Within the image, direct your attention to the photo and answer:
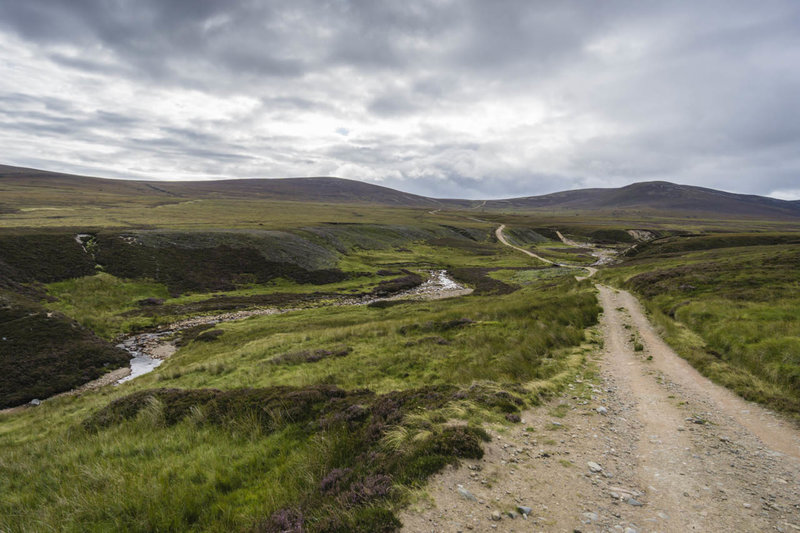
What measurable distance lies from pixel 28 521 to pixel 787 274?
46.4m

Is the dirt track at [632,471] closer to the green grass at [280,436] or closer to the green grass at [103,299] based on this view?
the green grass at [280,436]

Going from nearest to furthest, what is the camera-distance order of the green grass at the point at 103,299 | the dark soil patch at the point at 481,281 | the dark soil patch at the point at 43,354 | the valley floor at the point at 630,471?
the valley floor at the point at 630,471 → the dark soil patch at the point at 43,354 → the green grass at the point at 103,299 → the dark soil patch at the point at 481,281

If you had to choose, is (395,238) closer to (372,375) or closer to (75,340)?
(75,340)

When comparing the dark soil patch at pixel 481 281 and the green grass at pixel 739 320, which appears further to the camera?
the dark soil patch at pixel 481 281

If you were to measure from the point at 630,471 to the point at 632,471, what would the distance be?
5 centimetres

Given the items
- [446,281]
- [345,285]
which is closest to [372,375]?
[345,285]

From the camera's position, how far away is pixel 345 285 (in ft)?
216

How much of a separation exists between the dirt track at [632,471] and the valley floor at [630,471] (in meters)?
0.02

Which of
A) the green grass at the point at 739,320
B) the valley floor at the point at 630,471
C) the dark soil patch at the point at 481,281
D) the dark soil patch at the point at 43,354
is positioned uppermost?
the green grass at the point at 739,320

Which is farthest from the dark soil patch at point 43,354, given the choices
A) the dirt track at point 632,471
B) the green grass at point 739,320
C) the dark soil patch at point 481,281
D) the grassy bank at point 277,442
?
the dark soil patch at point 481,281

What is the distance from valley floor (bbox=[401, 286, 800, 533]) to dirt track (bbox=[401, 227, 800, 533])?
23 millimetres

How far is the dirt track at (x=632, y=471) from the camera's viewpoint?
18.6 ft

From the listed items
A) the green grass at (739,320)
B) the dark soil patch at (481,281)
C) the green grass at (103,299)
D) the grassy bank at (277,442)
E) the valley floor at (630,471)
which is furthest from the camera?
the dark soil patch at (481,281)

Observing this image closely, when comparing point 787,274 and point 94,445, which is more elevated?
point 787,274
